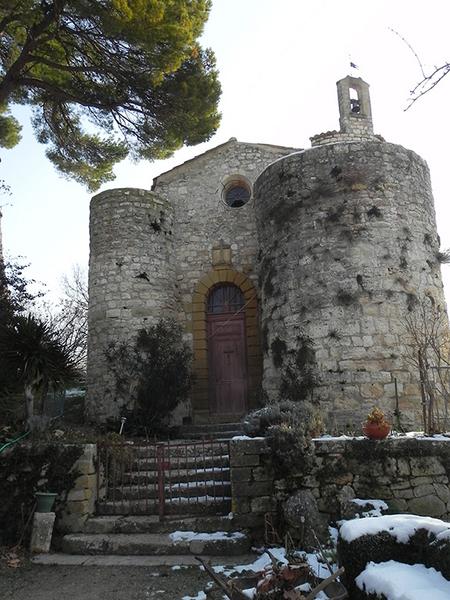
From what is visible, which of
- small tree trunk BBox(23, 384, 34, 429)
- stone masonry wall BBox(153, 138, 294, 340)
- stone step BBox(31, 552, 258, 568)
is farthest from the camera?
stone masonry wall BBox(153, 138, 294, 340)

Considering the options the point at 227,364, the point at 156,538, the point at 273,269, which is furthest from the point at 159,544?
the point at 227,364

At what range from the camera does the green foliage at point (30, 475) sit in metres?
6.20

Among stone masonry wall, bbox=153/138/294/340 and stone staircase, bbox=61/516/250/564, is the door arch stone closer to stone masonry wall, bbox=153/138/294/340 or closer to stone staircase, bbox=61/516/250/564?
stone masonry wall, bbox=153/138/294/340

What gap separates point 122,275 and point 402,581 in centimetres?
966

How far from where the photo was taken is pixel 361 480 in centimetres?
577

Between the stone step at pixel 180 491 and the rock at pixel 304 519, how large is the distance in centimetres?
122

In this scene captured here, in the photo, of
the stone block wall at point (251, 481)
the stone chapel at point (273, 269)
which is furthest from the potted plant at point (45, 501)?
the stone chapel at point (273, 269)

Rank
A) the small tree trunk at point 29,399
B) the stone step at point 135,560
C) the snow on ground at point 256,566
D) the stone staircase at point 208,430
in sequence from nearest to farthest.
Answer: the snow on ground at point 256,566, the stone step at point 135,560, the small tree trunk at point 29,399, the stone staircase at point 208,430

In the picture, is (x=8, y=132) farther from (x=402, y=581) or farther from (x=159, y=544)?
(x=402, y=581)

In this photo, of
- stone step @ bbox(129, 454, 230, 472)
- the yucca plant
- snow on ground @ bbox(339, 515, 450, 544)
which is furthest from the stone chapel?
snow on ground @ bbox(339, 515, 450, 544)

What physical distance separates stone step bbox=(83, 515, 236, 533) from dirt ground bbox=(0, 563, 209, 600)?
76cm

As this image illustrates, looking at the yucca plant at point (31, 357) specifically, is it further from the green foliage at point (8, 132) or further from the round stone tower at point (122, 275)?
the green foliage at point (8, 132)

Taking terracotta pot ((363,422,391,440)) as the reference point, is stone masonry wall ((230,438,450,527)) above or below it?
below

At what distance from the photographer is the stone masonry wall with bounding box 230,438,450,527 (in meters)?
5.70
